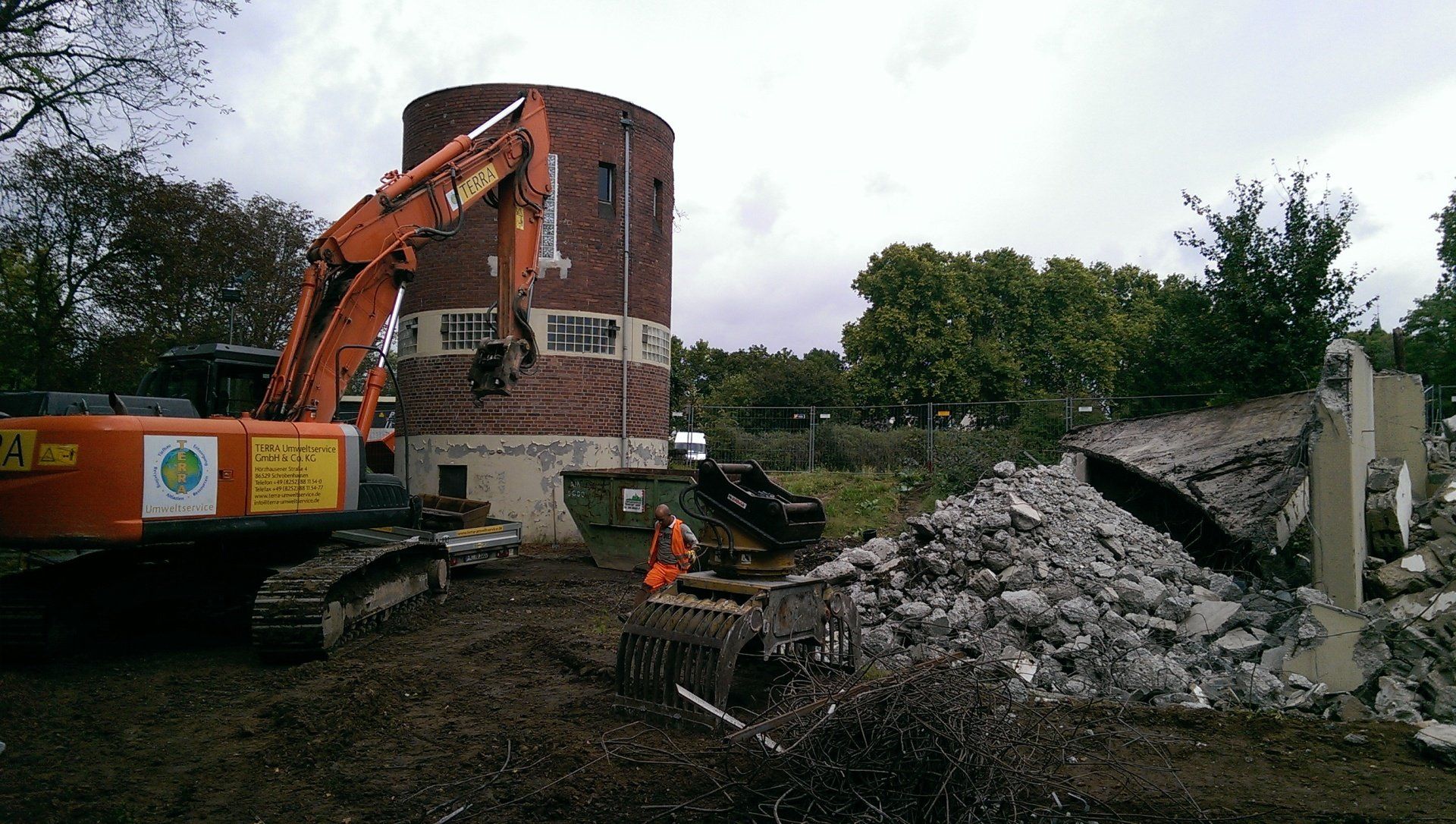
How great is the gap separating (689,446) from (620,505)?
10.7m

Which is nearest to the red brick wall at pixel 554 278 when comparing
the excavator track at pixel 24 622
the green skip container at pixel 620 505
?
the green skip container at pixel 620 505

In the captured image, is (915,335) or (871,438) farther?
(915,335)

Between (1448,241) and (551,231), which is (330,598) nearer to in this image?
(551,231)

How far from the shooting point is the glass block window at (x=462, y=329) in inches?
699

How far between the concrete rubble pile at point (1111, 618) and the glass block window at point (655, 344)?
938 cm

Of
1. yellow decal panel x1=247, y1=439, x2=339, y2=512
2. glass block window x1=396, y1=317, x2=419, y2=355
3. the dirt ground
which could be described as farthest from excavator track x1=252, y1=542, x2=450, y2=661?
glass block window x1=396, y1=317, x2=419, y2=355

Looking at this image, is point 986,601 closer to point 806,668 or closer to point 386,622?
point 806,668

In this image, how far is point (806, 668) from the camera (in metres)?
5.62

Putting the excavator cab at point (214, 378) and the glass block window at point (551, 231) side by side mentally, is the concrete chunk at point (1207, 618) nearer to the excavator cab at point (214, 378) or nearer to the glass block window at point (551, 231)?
the excavator cab at point (214, 378)

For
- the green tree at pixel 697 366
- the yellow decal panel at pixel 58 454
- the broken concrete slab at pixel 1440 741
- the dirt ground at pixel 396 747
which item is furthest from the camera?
the green tree at pixel 697 366

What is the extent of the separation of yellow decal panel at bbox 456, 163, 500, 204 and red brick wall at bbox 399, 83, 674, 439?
21.2ft

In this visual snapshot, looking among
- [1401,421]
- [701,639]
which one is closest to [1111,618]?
[701,639]

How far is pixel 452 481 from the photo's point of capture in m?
17.8

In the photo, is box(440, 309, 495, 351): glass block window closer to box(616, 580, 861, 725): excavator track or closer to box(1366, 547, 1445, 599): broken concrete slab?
box(616, 580, 861, 725): excavator track
